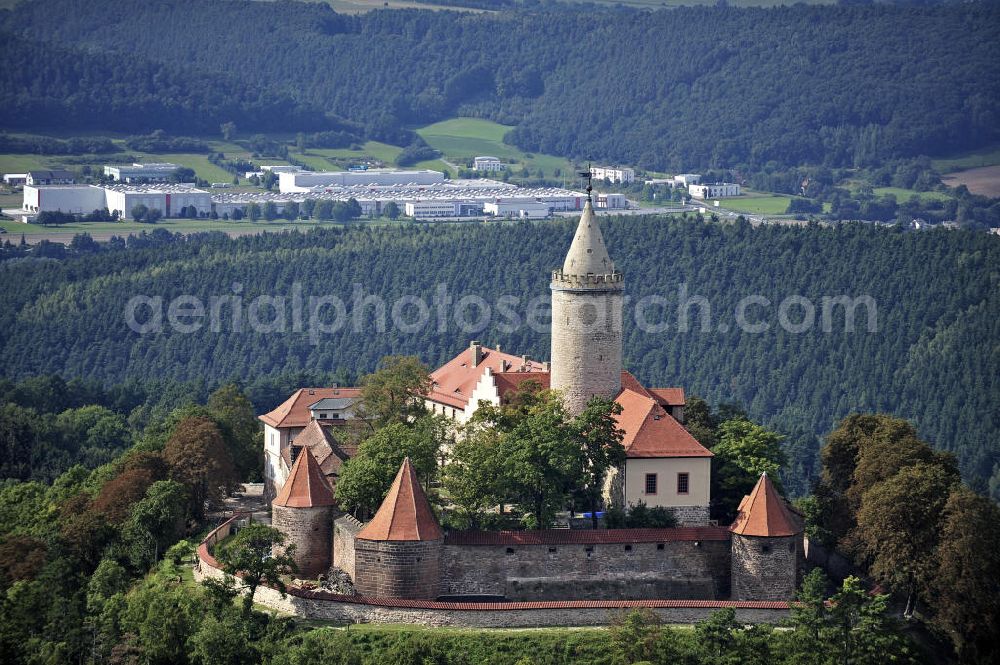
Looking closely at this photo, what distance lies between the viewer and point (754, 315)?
567 feet

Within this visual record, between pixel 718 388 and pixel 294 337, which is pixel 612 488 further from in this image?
pixel 294 337

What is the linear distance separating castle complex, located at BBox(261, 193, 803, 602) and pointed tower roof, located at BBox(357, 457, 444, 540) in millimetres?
35

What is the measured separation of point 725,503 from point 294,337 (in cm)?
10193

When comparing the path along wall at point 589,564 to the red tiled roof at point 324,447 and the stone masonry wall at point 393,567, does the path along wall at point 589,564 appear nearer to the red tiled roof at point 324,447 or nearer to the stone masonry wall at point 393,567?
the stone masonry wall at point 393,567

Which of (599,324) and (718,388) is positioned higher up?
(599,324)

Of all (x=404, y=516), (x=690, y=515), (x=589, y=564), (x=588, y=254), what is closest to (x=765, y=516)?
(x=690, y=515)

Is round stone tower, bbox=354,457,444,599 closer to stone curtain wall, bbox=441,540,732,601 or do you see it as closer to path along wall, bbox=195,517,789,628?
path along wall, bbox=195,517,789,628

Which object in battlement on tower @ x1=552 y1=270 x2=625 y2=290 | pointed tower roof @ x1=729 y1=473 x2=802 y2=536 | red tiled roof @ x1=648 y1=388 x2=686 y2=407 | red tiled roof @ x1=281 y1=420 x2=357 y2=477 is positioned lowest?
pointed tower roof @ x1=729 y1=473 x2=802 y2=536

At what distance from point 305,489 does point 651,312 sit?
10728 cm

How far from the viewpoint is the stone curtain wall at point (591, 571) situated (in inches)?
2726

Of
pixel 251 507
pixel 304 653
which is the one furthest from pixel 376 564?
pixel 251 507

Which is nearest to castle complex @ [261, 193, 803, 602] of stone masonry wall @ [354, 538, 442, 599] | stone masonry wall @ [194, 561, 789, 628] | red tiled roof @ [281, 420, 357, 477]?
stone masonry wall @ [354, 538, 442, 599]

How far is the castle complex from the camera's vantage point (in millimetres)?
67688

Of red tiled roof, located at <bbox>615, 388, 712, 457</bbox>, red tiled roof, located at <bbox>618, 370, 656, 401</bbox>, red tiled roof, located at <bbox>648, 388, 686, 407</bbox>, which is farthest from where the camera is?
red tiled roof, located at <bbox>648, 388, 686, 407</bbox>
